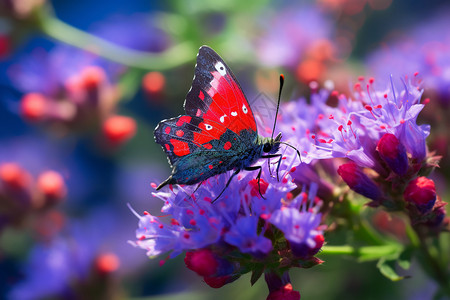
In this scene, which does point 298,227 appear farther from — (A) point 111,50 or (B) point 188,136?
(A) point 111,50

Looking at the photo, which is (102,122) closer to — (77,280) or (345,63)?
(77,280)

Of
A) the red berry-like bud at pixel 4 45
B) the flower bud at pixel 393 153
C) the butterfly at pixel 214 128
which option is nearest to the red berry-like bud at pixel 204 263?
the butterfly at pixel 214 128

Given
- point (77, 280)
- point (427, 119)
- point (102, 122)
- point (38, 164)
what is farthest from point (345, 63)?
point (38, 164)

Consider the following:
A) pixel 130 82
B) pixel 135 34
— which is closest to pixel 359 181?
pixel 130 82

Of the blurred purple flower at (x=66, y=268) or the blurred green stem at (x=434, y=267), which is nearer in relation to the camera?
the blurred green stem at (x=434, y=267)

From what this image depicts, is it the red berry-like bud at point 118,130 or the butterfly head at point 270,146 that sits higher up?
the red berry-like bud at point 118,130

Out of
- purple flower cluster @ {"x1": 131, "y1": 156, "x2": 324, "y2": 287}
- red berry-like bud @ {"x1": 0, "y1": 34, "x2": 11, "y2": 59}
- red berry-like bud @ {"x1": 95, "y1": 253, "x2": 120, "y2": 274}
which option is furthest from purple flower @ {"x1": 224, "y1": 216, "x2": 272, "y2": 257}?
red berry-like bud @ {"x1": 0, "y1": 34, "x2": 11, "y2": 59}

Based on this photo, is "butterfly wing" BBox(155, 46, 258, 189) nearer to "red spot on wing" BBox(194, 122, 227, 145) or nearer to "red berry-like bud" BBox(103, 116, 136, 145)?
"red spot on wing" BBox(194, 122, 227, 145)

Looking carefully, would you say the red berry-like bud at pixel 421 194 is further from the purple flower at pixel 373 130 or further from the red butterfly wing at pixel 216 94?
the red butterfly wing at pixel 216 94
